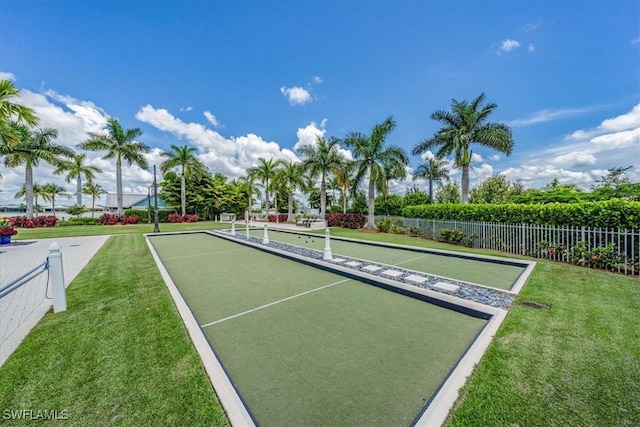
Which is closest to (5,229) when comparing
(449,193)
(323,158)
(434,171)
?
(323,158)

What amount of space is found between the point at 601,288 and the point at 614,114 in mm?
14474

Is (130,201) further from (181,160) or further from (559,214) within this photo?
(559,214)

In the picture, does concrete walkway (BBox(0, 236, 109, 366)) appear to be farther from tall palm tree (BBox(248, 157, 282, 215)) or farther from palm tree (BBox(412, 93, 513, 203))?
tall palm tree (BBox(248, 157, 282, 215))

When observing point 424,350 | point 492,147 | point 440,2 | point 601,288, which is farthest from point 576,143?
point 424,350

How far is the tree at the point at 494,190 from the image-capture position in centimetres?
3256

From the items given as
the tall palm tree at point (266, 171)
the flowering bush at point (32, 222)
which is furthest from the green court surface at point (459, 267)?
the flowering bush at point (32, 222)

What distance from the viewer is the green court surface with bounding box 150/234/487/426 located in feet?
6.89

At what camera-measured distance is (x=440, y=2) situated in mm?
9352

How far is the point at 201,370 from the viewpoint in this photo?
2467 mm

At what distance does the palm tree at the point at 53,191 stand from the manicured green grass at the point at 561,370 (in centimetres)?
6584

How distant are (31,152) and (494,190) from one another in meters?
48.7

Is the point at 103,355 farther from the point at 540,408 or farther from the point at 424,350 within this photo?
the point at 540,408

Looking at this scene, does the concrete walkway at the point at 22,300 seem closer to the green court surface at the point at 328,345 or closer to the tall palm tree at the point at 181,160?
the green court surface at the point at 328,345

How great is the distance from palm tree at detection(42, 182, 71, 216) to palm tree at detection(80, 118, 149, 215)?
1321 inches
